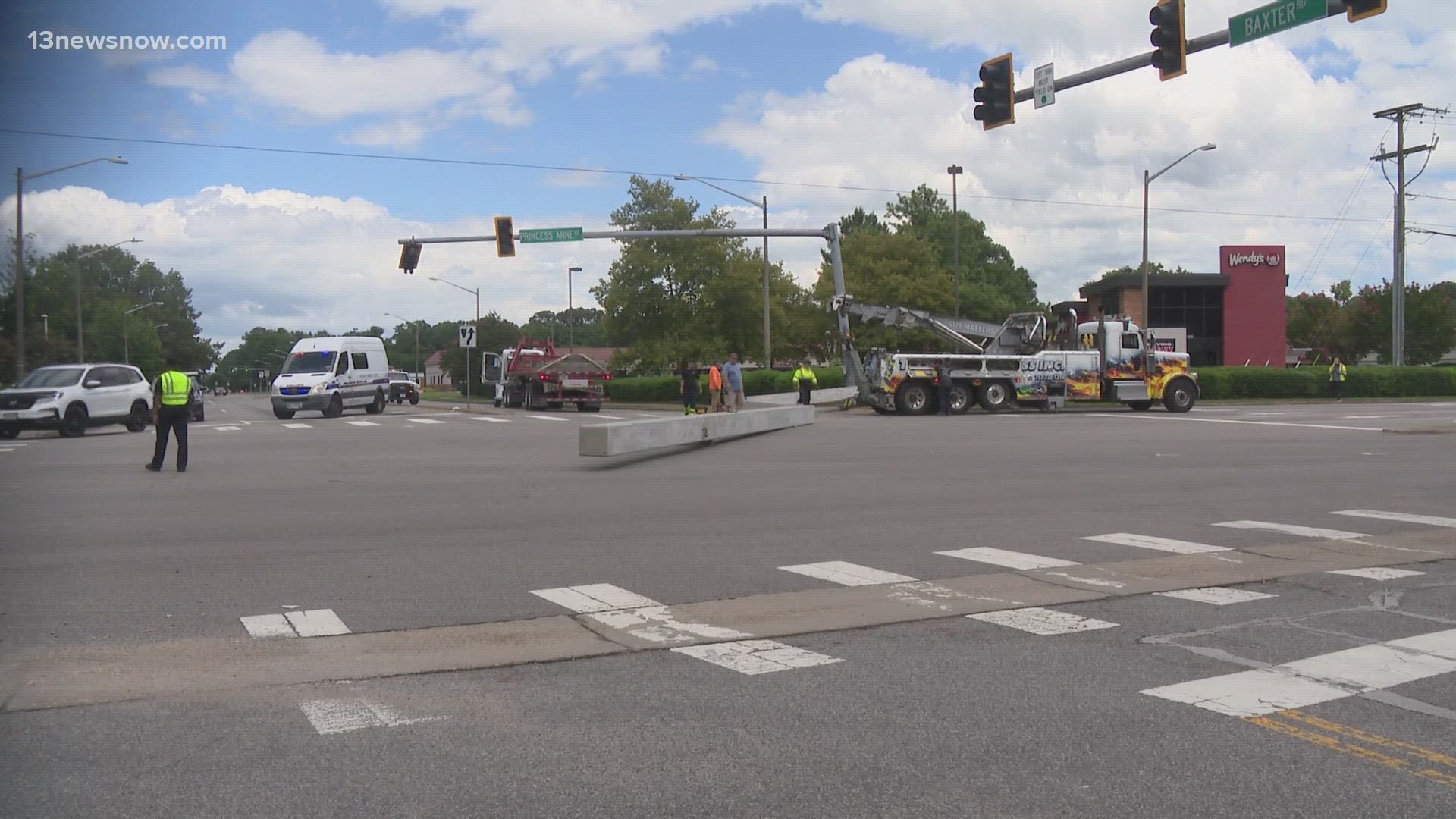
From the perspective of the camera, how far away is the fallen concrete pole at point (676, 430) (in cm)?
1798

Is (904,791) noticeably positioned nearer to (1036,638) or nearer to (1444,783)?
(1444,783)

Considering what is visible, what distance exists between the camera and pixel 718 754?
509 cm

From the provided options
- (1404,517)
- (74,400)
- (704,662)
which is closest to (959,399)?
(74,400)

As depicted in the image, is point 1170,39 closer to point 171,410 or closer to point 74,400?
point 171,410

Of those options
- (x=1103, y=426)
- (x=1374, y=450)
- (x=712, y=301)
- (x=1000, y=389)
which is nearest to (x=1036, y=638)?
(x=1374, y=450)

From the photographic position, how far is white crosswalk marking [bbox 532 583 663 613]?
8.20 metres

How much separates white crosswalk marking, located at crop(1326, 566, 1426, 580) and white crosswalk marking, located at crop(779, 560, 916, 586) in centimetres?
343

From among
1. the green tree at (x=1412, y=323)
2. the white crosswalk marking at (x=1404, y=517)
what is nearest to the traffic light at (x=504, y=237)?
the white crosswalk marking at (x=1404, y=517)

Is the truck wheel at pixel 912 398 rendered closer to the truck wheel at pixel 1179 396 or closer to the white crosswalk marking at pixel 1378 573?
the truck wheel at pixel 1179 396

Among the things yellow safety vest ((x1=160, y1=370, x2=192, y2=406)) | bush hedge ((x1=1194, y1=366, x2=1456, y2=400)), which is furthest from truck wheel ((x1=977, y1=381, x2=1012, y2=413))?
yellow safety vest ((x1=160, y1=370, x2=192, y2=406))

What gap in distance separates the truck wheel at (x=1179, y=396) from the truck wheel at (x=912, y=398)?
752 centimetres

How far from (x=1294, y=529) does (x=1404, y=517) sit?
1.84 metres

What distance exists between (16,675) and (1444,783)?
663cm

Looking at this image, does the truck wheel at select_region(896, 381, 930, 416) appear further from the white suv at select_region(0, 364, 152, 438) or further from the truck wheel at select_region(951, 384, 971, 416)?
the white suv at select_region(0, 364, 152, 438)
